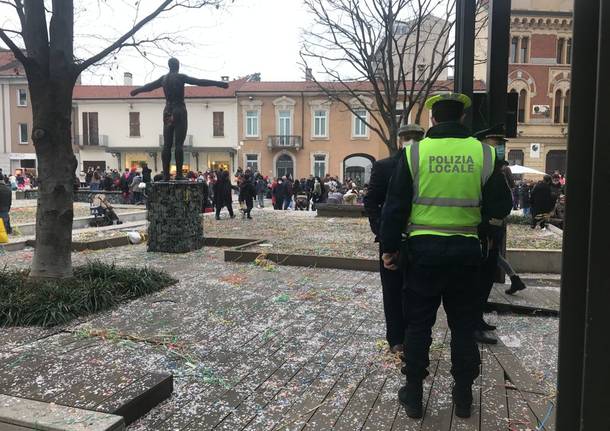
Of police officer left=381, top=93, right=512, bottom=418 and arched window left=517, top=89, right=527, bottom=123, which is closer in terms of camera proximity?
police officer left=381, top=93, right=512, bottom=418

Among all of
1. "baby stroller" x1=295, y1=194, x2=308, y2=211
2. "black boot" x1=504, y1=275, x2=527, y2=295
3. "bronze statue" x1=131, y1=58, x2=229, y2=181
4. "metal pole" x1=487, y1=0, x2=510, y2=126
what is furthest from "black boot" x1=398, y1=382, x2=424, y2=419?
"baby stroller" x1=295, y1=194, x2=308, y2=211

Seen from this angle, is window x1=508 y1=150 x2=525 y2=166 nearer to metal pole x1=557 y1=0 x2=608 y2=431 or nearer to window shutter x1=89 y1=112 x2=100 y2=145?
window shutter x1=89 y1=112 x2=100 y2=145

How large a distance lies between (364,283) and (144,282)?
2.80 meters

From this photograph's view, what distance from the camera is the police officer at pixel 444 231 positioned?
2.86 meters

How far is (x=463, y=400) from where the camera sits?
9.71 ft

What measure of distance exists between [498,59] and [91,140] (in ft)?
151

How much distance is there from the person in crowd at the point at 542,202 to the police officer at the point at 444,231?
459 inches

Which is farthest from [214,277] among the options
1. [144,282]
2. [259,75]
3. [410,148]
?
[259,75]

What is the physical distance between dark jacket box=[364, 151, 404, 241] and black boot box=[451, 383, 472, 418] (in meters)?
1.19

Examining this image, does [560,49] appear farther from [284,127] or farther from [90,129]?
[90,129]

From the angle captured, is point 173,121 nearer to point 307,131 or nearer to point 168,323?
point 168,323

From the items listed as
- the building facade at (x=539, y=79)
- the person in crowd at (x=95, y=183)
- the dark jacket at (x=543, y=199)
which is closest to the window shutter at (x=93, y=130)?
the person in crowd at (x=95, y=183)

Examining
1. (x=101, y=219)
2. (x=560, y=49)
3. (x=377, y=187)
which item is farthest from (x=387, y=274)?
(x=560, y=49)

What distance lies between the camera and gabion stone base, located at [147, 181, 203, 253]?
9016 mm
